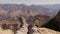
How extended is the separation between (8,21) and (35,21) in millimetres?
551

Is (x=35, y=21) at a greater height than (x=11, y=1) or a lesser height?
lesser

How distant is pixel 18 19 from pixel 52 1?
0.80m

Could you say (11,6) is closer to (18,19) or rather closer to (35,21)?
(18,19)

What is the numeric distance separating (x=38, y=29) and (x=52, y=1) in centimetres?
66

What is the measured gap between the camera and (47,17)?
13.6 ft

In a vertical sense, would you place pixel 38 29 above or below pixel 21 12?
below

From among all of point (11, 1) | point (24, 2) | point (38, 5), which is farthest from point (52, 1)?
point (11, 1)

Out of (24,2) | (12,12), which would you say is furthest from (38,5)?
(12,12)

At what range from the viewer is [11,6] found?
4148 millimetres

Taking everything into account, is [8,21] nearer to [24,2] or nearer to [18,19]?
[18,19]

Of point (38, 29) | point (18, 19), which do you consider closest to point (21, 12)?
point (18, 19)

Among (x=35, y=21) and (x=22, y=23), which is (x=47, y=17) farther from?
(x=22, y=23)

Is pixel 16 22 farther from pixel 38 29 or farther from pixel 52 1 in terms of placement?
pixel 52 1

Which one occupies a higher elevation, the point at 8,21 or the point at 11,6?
the point at 11,6
